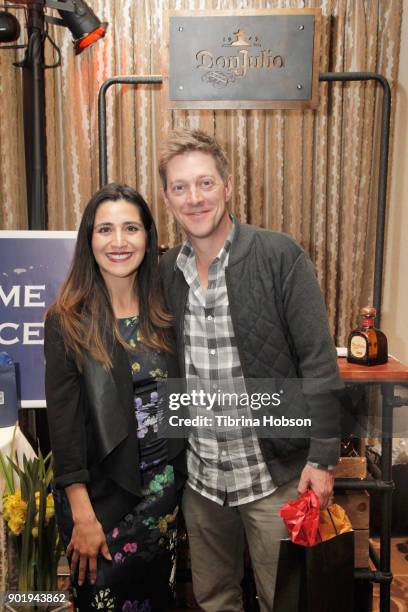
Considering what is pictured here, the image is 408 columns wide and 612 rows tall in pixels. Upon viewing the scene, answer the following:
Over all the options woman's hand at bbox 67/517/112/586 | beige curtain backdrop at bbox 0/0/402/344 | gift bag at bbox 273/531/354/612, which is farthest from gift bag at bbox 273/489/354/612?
beige curtain backdrop at bbox 0/0/402/344

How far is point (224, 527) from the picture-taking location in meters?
1.27

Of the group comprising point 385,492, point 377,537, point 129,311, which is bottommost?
point 377,537

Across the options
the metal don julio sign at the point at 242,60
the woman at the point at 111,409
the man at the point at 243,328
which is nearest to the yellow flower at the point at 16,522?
the woman at the point at 111,409

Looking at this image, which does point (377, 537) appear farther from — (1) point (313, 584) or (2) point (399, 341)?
(1) point (313, 584)

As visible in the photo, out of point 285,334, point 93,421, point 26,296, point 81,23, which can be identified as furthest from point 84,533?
point 81,23

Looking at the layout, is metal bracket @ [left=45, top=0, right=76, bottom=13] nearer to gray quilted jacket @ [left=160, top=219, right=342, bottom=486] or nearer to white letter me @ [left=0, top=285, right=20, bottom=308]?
white letter me @ [left=0, top=285, right=20, bottom=308]

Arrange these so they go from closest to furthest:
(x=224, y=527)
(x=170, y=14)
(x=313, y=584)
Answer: (x=313, y=584) < (x=224, y=527) < (x=170, y=14)

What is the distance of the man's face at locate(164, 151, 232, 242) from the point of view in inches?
42.4

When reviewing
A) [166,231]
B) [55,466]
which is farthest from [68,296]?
[166,231]

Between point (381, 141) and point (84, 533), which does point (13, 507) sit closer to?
point (84, 533)

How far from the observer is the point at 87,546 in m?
1.11

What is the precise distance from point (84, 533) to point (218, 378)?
0.39m

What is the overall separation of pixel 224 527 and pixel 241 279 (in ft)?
1.80

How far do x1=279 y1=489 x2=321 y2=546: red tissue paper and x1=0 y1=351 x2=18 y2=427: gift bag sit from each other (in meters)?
0.76
